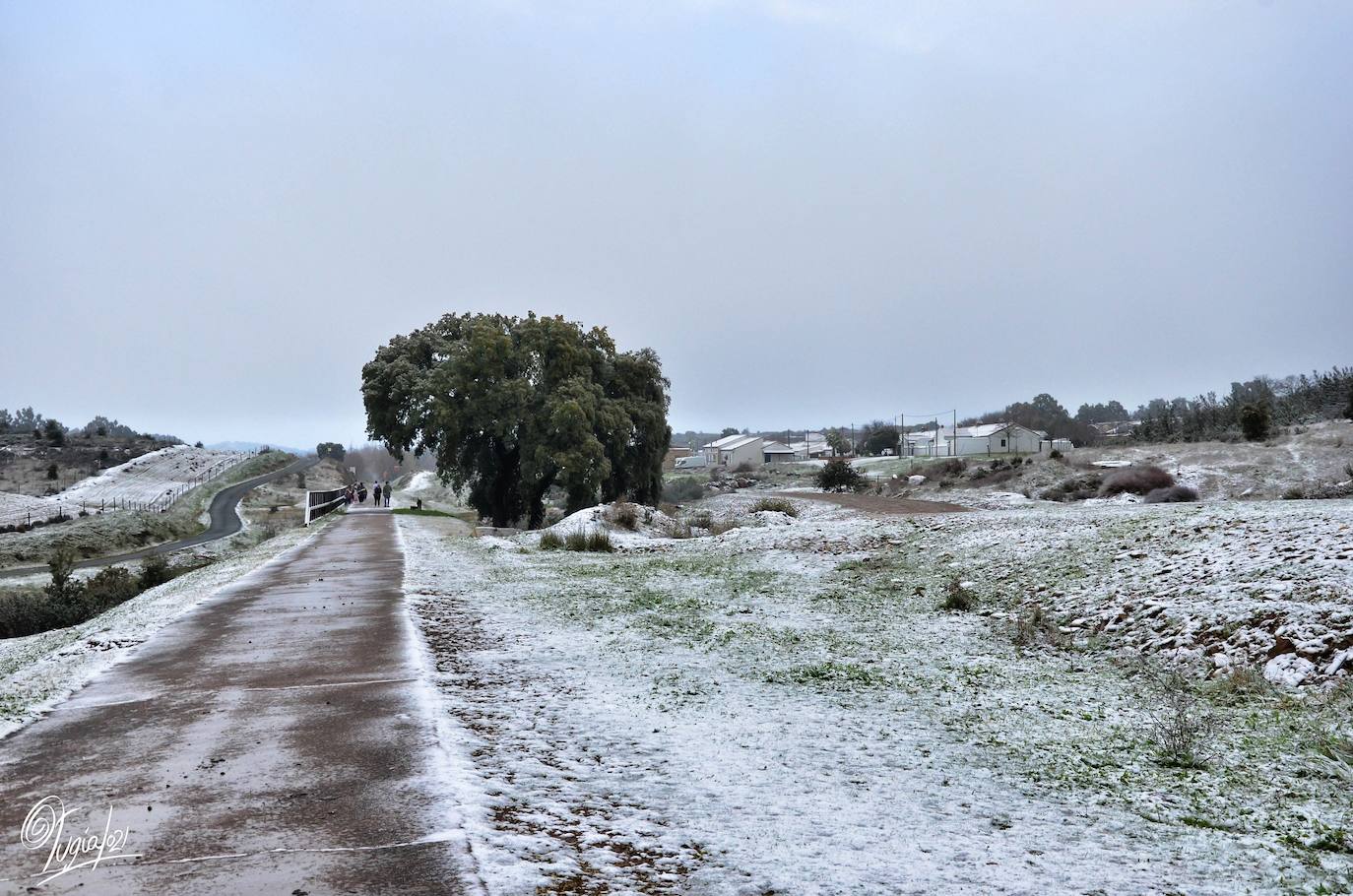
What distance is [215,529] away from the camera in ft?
190

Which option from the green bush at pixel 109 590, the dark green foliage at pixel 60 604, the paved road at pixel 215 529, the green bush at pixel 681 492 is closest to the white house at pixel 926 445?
the green bush at pixel 681 492

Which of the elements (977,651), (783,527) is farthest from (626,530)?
(977,651)

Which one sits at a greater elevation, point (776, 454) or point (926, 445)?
point (776, 454)

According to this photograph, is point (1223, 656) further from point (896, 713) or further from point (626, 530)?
point (626, 530)

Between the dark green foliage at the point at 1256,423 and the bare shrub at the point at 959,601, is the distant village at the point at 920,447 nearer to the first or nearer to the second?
the dark green foliage at the point at 1256,423

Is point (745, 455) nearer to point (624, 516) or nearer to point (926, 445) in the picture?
point (926, 445)

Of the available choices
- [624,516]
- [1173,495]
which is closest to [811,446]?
[1173,495]

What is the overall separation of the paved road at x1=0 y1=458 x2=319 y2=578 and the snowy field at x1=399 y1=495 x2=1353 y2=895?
24.9 meters

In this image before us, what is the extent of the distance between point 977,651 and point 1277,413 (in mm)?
59854

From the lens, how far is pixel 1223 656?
25.9ft

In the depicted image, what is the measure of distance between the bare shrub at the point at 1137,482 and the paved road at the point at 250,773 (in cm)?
3006

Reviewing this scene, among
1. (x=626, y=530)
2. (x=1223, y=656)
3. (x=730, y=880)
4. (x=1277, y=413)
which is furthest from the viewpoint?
(x=1277, y=413)

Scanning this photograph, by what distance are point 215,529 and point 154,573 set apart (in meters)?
38.1

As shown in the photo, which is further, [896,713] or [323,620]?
[323,620]
